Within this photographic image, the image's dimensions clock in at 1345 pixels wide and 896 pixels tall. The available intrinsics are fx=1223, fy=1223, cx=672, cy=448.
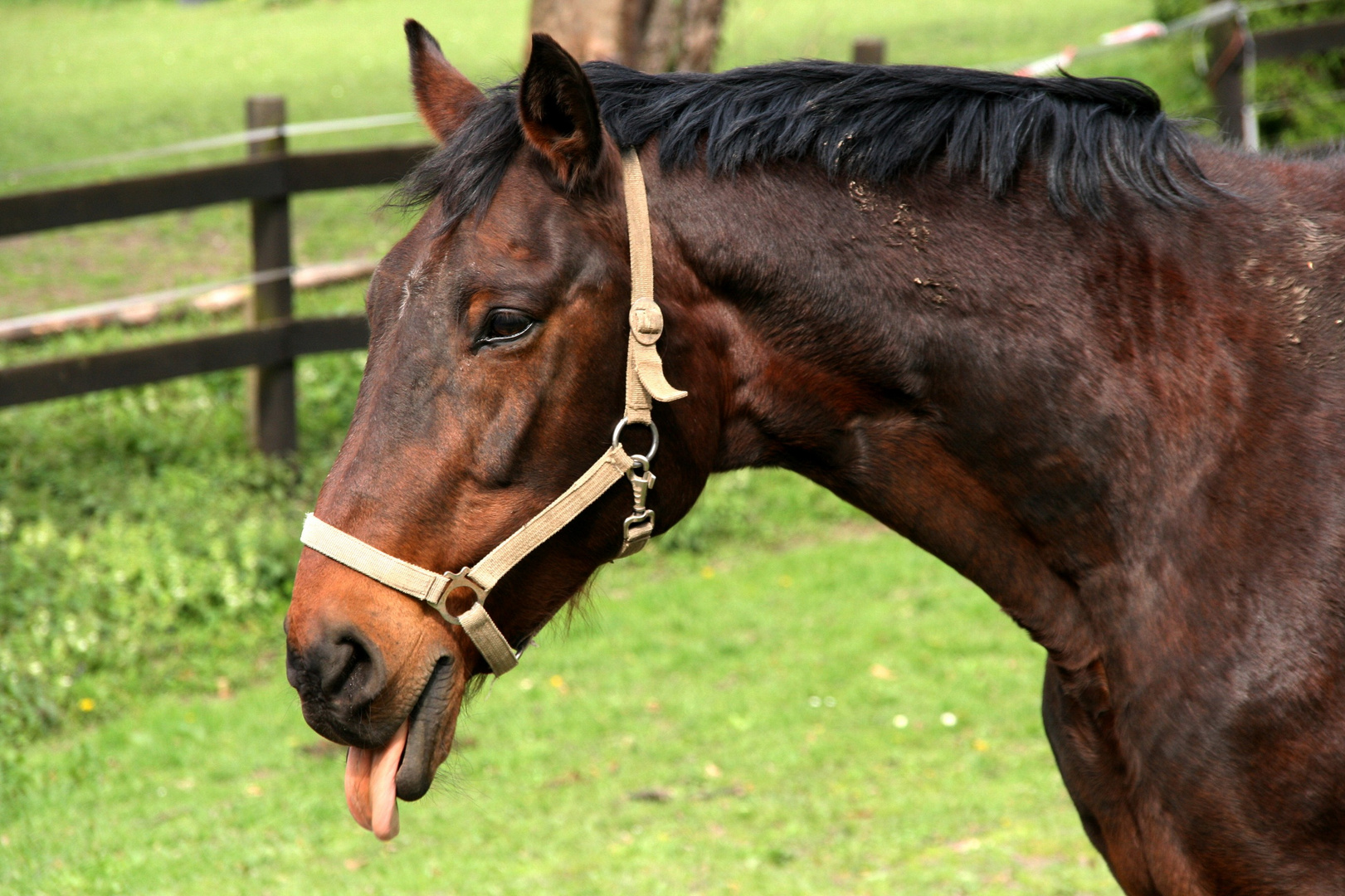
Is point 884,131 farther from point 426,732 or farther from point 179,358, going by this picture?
point 179,358

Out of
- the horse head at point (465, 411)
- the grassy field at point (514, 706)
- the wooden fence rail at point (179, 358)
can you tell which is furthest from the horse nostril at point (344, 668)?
the wooden fence rail at point (179, 358)

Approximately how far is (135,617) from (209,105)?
34.0ft

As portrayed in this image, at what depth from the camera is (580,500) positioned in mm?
1946

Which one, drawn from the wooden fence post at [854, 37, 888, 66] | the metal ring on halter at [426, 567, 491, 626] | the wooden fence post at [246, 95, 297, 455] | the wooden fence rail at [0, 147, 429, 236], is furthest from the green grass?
the wooden fence post at [854, 37, 888, 66]

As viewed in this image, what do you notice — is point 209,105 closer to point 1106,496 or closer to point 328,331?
point 328,331

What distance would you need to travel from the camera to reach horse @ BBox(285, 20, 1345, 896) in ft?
6.19

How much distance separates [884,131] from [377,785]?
1345mm

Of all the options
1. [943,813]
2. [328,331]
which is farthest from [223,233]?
[943,813]

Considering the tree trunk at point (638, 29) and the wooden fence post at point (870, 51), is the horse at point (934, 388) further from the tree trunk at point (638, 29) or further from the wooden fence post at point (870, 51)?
the wooden fence post at point (870, 51)

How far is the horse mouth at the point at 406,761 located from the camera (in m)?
1.93

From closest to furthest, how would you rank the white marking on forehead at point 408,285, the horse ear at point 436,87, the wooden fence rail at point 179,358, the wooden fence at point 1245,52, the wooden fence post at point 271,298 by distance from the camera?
the white marking on forehead at point 408,285, the horse ear at point 436,87, the wooden fence rail at point 179,358, the wooden fence post at point 271,298, the wooden fence at point 1245,52

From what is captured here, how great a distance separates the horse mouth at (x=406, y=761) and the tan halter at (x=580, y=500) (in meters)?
0.11

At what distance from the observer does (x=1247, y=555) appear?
1913 millimetres

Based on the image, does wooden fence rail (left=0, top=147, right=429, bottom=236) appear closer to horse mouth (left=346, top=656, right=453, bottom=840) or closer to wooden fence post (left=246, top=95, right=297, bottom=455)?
wooden fence post (left=246, top=95, right=297, bottom=455)
